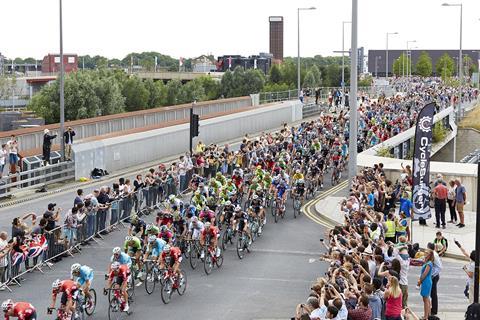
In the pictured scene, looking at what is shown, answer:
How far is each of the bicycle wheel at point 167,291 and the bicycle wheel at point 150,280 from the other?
16.5 inches

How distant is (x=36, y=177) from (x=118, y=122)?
45.9 feet

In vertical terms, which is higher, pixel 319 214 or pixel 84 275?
pixel 84 275

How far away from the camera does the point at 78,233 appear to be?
74.1ft

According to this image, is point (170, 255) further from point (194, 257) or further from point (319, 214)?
point (319, 214)

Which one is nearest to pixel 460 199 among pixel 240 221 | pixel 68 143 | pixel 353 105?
pixel 353 105

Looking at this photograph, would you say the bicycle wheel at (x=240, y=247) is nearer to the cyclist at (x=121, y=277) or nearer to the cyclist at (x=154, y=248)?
the cyclist at (x=154, y=248)

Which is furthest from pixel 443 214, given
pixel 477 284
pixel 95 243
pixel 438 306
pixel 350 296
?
pixel 350 296

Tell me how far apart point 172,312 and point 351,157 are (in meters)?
12.5

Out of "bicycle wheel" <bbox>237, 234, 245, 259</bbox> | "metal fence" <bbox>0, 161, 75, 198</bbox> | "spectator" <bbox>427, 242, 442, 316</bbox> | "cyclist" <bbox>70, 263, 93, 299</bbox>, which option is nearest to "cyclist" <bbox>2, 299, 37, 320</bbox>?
"cyclist" <bbox>70, 263, 93, 299</bbox>

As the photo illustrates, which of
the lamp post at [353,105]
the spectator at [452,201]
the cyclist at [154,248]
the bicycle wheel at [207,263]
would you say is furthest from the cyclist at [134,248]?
the spectator at [452,201]

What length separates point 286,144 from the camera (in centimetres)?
3788

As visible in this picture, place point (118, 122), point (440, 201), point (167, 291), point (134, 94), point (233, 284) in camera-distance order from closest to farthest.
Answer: point (167, 291) → point (233, 284) → point (440, 201) → point (118, 122) → point (134, 94)

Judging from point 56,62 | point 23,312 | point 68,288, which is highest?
point 56,62

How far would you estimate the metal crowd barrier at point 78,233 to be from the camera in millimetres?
19375
